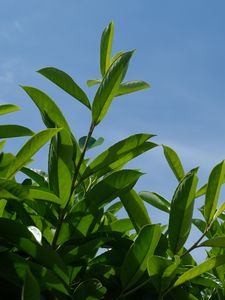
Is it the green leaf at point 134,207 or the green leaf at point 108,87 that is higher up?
the green leaf at point 108,87

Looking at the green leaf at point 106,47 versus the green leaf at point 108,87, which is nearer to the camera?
the green leaf at point 108,87

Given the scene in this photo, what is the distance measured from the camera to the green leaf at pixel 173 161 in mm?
1604

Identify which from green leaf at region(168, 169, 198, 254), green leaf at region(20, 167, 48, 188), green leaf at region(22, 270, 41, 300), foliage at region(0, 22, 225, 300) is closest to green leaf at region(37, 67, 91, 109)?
foliage at region(0, 22, 225, 300)

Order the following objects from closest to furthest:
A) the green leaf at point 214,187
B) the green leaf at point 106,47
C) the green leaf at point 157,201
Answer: the green leaf at point 214,187 → the green leaf at point 106,47 → the green leaf at point 157,201

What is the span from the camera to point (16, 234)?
3.61ft

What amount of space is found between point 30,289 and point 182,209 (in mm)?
490

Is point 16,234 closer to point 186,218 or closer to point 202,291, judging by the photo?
point 186,218

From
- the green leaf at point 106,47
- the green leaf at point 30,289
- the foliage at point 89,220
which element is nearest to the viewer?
the green leaf at point 30,289

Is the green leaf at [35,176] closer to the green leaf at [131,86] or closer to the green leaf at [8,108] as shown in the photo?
the green leaf at [8,108]

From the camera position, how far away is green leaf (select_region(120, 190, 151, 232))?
1.40 m

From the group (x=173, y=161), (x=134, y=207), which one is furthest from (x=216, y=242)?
(x=173, y=161)

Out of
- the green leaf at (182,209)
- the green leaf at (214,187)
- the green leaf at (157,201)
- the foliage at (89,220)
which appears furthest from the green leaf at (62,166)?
the green leaf at (157,201)

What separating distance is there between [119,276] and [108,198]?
19cm

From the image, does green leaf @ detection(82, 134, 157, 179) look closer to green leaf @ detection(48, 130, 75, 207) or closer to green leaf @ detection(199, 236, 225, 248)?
green leaf @ detection(48, 130, 75, 207)
